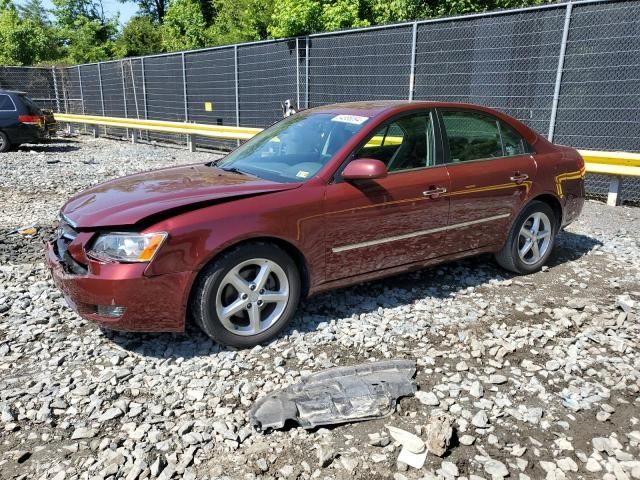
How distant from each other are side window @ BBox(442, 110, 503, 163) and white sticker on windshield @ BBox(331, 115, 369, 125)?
31.0 inches

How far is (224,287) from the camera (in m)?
3.51

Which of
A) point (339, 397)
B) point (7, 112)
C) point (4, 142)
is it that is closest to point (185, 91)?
point (7, 112)

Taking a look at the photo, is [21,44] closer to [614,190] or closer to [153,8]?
[153,8]

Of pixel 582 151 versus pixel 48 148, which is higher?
pixel 582 151

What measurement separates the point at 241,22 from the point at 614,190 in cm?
2223

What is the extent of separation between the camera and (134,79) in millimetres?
18328

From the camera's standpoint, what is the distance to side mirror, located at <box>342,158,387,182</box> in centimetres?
373

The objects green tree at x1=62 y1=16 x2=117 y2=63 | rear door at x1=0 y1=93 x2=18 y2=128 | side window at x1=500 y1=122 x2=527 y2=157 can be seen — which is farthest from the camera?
green tree at x1=62 y1=16 x2=117 y2=63

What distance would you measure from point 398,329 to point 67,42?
148 ft

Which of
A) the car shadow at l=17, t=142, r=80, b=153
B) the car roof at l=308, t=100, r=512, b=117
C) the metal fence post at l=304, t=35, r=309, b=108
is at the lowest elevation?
the car shadow at l=17, t=142, r=80, b=153

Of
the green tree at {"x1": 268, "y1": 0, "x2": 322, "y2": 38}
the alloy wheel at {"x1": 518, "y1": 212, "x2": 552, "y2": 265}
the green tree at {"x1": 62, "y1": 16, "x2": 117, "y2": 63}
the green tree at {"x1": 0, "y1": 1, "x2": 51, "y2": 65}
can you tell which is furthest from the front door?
the green tree at {"x1": 62, "y1": 16, "x2": 117, "y2": 63}

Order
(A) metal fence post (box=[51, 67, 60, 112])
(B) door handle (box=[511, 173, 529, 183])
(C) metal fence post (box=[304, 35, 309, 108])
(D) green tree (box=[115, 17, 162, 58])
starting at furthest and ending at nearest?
1. (D) green tree (box=[115, 17, 162, 58])
2. (A) metal fence post (box=[51, 67, 60, 112])
3. (C) metal fence post (box=[304, 35, 309, 108])
4. (B) door handle (box=[511, 173, 529, 183])

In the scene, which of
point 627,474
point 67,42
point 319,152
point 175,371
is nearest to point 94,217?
point 175,371

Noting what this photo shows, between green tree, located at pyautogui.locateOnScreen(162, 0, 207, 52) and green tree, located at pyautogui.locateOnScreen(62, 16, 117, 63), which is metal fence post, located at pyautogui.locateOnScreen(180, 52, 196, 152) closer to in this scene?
green tree, located at pyautogui.locateOnScreen(162, 0, 207, 52)
